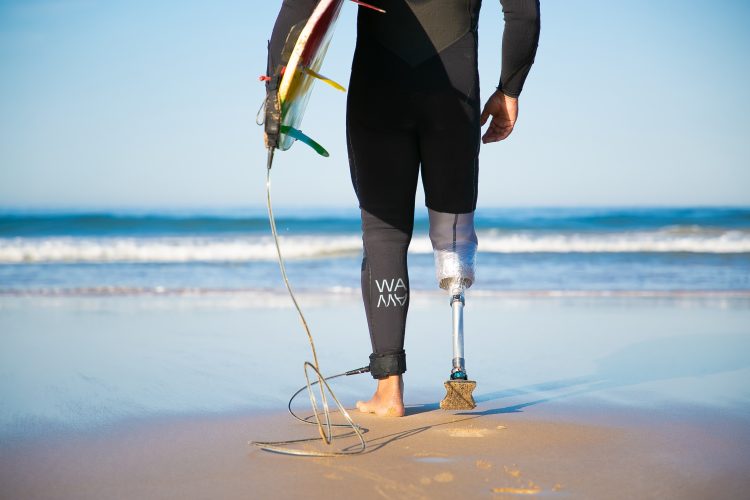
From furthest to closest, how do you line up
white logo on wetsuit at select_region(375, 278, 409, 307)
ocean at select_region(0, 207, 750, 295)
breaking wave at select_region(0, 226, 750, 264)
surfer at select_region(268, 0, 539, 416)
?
breaking wave at select_region(0, 226, 750, 264) → ocean at select_region(0, 207, 750, 295) → white logo on wetsuit at select_region(375, 278, 409, 307) → surfer at select_region(268, 0, 539, 416)

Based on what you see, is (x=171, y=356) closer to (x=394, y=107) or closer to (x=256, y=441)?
(x=256, y=441)

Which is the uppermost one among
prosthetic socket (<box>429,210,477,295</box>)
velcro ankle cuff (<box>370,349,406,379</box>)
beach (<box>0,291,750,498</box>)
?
prosthetic socket (<box>429,210,477,295</box>)

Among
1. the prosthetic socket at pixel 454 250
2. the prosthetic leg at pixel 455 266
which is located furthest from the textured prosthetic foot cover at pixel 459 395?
the prosthetic socket at pixel 454 250

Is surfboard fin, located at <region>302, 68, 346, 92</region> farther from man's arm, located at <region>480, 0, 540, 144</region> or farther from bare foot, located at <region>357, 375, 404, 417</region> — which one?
bare foot, located at <region>357, 375, 404, 417</region>

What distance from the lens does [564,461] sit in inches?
72.7

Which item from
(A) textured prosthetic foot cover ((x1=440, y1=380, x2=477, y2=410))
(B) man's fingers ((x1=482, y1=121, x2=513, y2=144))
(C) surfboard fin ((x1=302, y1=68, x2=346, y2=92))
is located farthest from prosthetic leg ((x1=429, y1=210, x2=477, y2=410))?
(C) surfboard fin ((x1=302, y1=68, x2=346, y2=92))

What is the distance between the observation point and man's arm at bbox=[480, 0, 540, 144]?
228 centimetres

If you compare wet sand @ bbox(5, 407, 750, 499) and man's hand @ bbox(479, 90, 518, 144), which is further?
man's hand @ bbox(479, 90, 518, 144)

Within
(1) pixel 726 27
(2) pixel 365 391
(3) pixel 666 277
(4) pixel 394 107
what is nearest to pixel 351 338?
(2) pixel 365 391

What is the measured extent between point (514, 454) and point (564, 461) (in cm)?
12

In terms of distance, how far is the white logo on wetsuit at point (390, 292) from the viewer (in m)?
2.36

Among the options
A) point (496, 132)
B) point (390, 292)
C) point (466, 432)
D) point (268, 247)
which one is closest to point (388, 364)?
point (390, 292)

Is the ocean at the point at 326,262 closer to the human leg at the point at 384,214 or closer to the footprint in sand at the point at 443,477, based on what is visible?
the human leg at the point at 384,214

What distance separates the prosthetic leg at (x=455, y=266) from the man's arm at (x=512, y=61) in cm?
30
